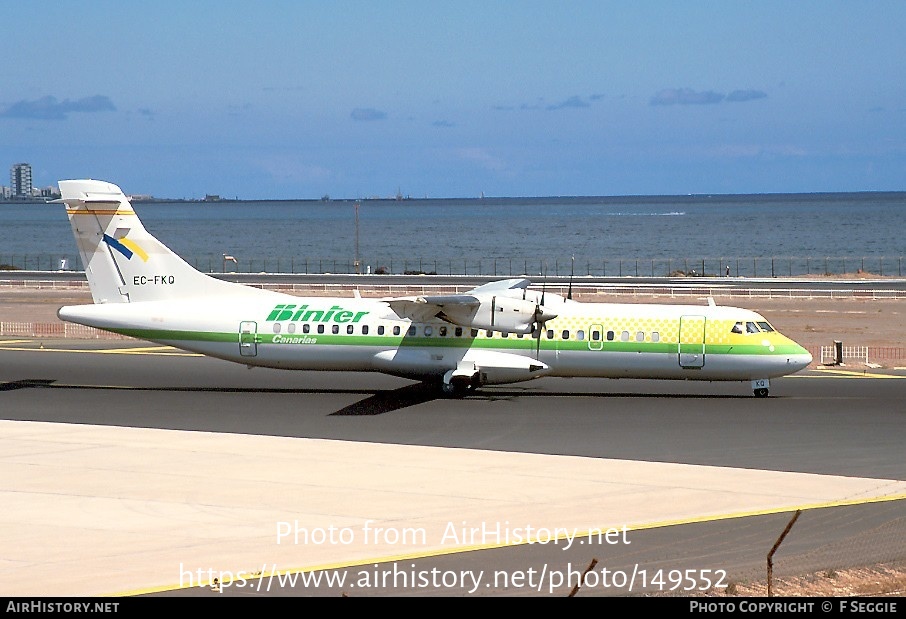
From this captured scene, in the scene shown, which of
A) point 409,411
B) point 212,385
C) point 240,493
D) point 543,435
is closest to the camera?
point 240,493

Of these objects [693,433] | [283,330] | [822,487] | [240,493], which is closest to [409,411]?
[283,330]

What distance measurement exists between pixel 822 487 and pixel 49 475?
16.1 metres

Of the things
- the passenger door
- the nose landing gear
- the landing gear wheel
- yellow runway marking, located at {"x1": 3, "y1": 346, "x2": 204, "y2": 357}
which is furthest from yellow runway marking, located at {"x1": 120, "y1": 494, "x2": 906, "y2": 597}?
yellow runway marking, located at {"x1": 3, "y1": 346, "x2": 204, "y2": 357}

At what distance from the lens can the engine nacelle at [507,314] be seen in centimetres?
3397

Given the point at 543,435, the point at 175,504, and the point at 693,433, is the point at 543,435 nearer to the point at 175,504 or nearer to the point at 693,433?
the point at 693,433

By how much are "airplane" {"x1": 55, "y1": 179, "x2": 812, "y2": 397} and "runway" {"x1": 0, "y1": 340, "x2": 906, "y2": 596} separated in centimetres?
110

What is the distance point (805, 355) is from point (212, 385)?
19.1 m

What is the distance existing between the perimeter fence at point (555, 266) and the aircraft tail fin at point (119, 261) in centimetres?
7271

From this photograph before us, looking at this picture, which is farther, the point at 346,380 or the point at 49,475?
the point at 346,380

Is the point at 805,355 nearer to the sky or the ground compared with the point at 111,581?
nearer to the sky

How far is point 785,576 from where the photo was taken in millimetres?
16078

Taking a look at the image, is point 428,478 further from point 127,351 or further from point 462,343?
point 127,351

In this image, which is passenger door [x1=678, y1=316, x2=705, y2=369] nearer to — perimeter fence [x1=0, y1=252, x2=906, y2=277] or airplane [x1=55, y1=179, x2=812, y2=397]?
airplane [x1=55, y1=179, x2=812, y2=397]

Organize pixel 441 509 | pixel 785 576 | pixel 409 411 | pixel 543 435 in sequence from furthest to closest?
pixel 409 411
pixel 543 435
pixel 441 509
pixel 785 576
